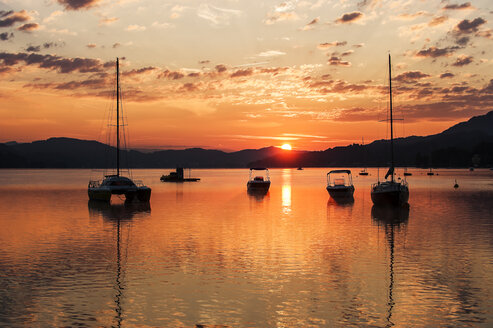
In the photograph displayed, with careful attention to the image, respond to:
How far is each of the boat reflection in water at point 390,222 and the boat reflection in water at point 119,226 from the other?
914 cm

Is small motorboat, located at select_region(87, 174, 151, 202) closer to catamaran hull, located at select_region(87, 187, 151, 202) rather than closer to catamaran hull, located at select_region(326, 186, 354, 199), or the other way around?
catamaran hull, located at select_region(87, 187, 151, 202)

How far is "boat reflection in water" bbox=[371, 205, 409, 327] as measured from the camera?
696 inches

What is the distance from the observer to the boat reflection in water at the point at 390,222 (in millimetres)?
17667

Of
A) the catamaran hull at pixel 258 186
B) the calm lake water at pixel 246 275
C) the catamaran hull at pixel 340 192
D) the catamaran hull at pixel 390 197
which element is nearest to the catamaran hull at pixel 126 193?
the calm lake water at pixel 246 275

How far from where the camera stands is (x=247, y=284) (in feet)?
65.5

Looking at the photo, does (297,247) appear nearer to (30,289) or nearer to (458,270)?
(458,270)

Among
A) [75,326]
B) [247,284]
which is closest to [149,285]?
[247,284]

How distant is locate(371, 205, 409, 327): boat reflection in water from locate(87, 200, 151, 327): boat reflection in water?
360 inches

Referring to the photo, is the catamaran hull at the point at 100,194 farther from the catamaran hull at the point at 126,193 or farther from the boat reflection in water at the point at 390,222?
the boat reflection in water at the point at 390,222

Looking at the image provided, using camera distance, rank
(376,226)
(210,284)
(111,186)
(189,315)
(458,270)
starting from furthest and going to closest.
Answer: (111,186) < (376,226) < (458,270) < (210,284) < (189,315)

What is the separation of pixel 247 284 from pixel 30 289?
27.5 ft

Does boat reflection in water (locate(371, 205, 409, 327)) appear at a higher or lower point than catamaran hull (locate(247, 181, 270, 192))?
lower

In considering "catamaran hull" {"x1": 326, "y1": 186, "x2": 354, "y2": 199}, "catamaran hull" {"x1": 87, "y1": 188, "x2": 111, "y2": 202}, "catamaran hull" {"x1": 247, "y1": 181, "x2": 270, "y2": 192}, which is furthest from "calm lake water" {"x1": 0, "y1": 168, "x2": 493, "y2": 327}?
"catamaran hull" {"x1": 247, "y1": 181, "x2": 270, "y2": 192}

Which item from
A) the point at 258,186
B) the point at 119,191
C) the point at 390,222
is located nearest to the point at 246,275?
the point at 390,222
